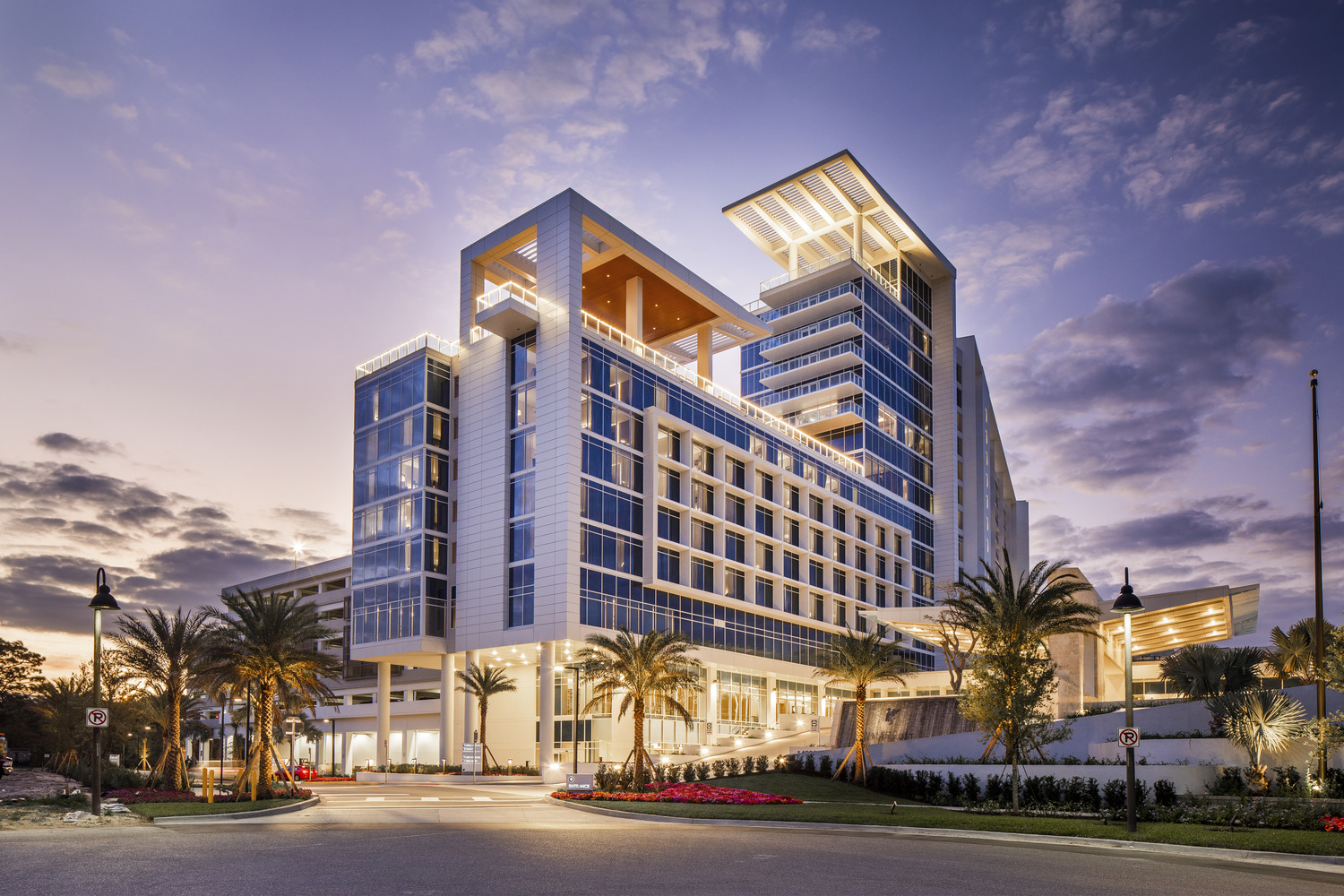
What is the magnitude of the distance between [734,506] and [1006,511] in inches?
3494

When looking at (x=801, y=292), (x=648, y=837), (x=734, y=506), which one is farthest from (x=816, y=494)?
(x=648, y=837)

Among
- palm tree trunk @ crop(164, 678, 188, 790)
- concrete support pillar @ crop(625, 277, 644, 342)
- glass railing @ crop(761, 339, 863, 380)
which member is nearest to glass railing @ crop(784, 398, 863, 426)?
glass railing @ crop(761, 339, 863, 380)

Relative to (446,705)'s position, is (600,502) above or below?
above

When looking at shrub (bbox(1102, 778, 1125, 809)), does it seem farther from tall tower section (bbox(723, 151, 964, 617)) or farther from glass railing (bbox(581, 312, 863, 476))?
tall tower section (bbox(723, 151, 964, 617))

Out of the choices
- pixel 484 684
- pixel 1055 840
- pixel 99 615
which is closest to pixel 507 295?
pixel 484 684

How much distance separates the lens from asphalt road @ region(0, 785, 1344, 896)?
1415 centimetres

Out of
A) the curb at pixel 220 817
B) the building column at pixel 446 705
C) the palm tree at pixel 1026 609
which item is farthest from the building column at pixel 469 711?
the palm tree at pixel 1026 609

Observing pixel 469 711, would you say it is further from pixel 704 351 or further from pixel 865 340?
pixel 865 340

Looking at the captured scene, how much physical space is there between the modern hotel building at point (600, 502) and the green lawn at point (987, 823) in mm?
20939

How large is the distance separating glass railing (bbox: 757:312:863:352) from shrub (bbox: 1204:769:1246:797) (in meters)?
72.4

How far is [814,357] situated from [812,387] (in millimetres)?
3025

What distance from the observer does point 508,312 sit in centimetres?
6369

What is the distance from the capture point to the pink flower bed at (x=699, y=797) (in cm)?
3347

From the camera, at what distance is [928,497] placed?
352 feet
